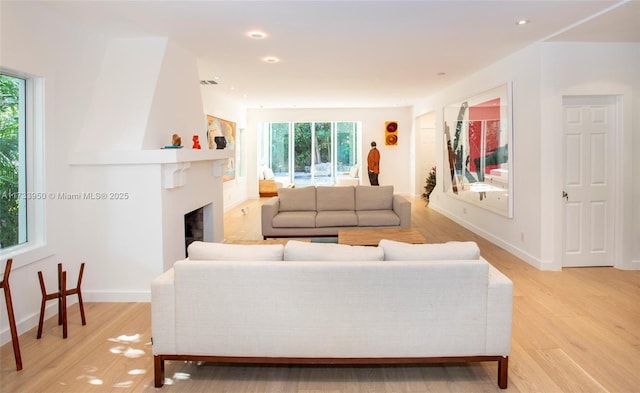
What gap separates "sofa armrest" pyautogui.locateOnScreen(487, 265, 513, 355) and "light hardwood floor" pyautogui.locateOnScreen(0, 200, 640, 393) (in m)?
0.25

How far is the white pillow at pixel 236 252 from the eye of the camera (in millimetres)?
2672

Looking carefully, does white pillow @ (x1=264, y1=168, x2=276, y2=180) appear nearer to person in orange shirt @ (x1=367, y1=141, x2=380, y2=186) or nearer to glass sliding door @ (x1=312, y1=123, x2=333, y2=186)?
glass sliding door @ (x1=312, y1=123, x2=333, y2=186)

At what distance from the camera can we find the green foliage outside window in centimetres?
328

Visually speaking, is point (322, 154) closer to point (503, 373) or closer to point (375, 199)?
point (375, 199)

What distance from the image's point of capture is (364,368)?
2811 mm

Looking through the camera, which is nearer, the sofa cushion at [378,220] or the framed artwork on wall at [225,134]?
the sofa cushion at [378,220]

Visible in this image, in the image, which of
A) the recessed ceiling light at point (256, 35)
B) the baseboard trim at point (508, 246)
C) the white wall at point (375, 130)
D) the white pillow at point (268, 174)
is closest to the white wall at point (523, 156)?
the baseboard trim at point (508, 246)

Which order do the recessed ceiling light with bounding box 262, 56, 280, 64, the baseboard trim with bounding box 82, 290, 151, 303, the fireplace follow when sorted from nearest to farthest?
the baseboard trim with bounding box 82, 290, 151, 303
the recessed ceiling light with bounding box 262, 56, 280, 64
the fireplace

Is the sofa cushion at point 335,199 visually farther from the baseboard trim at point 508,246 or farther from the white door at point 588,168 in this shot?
the white door at point 588,168

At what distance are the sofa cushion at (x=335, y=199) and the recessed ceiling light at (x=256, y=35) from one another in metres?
2.80

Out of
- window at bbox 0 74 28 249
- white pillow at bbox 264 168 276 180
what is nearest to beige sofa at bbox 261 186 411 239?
window at bbox 0 74 28 249

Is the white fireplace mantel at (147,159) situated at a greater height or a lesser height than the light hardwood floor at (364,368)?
greater

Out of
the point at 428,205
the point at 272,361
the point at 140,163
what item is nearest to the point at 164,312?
the point at 272,361

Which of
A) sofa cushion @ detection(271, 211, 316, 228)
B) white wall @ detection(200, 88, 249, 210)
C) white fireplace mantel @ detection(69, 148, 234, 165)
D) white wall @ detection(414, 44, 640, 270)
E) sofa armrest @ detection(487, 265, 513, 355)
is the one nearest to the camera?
sofa armrest @ detection(487, 265, 513, 355)
